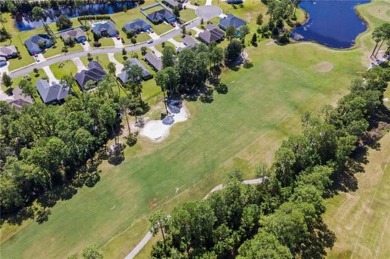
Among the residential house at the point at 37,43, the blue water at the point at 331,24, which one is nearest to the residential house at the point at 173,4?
the blue water at the point at 331,24

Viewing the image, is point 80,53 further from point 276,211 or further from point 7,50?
point 276,211

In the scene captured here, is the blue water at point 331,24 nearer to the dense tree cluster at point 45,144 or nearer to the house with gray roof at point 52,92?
the dense tree cluster at point 45,144

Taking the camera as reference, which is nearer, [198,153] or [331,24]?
[198,153]

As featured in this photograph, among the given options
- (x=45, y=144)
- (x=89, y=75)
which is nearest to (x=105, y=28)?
(x=89, y=75)

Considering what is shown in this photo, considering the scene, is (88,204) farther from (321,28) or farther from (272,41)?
(321,28)

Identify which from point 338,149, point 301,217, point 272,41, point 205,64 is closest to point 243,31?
point 272,41

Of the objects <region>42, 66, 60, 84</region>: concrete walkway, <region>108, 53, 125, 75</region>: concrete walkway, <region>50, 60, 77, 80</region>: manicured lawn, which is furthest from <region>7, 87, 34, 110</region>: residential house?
<region>108, 53, 125, 75</region>: concrete walkway
